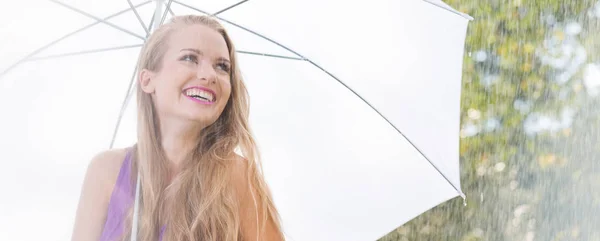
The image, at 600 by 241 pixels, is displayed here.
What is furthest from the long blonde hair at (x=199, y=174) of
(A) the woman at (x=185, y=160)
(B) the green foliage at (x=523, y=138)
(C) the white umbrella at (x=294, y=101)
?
(B) the green foliage at (x=523, y=138)

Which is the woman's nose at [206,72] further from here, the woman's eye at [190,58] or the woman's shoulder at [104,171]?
the woman's shoulder at [104,171]

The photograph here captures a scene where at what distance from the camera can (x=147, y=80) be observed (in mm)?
2273

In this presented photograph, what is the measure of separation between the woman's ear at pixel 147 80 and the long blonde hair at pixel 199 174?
14 mm

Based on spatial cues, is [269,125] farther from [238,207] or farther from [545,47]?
[545,47]

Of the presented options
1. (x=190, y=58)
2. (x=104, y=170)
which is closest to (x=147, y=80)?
(x=190, y=58)

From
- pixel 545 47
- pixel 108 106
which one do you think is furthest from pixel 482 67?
pixel 108 106

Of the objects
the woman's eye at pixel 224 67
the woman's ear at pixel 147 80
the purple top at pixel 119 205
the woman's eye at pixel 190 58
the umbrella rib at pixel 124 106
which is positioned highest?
the woman's eye at pixel 190 58

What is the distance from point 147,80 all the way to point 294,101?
1.58 ft

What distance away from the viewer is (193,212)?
2.22 metres

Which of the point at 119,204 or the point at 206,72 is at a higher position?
the point at 206,72

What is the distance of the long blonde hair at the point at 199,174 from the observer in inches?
86.0

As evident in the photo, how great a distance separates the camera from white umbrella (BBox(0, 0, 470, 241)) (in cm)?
229

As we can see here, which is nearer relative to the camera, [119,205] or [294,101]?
[119,205]

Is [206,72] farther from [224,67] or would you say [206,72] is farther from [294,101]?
[294,101]
